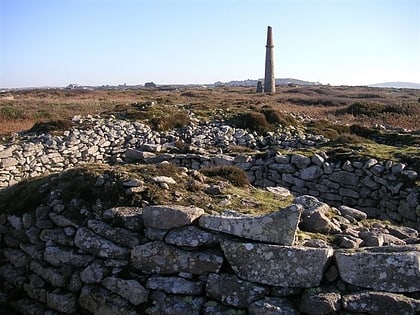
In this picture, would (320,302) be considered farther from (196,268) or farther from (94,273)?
(94,273)

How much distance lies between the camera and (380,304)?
475 centimetres

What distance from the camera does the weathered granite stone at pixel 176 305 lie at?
513 centimetres

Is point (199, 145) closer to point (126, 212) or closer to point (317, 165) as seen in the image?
point (317, 165)

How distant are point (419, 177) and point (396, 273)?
7142mm

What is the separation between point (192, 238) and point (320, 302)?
1.77 meters

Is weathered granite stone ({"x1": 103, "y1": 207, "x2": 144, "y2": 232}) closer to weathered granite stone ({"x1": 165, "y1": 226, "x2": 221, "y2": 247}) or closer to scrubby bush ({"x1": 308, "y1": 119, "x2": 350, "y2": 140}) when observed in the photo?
weathered granite stone ({"x1": 165, "y1": 226, "x2": 221, "y2": 247})

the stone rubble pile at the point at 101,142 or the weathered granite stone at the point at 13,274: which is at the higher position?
the stone rubble pile at the point at 101,142

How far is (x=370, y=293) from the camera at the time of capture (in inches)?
190

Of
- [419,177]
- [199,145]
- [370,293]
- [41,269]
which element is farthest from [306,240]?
[199,145]

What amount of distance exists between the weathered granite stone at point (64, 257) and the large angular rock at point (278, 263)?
2.08m

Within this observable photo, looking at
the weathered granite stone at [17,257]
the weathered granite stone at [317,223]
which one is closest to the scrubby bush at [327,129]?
the weathered granite stone at [317,223]

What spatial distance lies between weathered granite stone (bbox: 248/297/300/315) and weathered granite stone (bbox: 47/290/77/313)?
2479 mm

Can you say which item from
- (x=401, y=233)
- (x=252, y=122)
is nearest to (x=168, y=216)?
(x=401, y=233)

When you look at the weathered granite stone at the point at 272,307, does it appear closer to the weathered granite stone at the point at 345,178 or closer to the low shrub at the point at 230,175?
the low shrub at the point at 230,175
